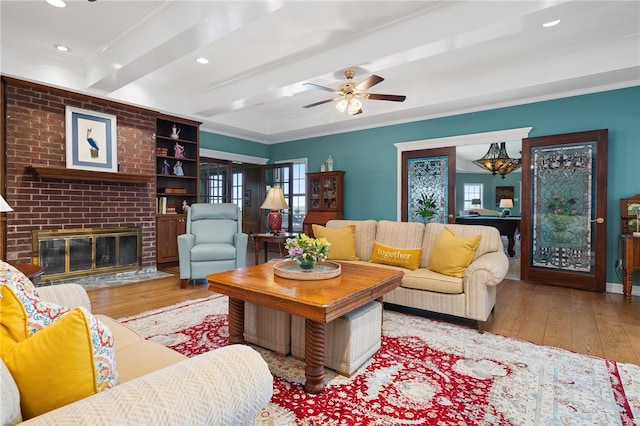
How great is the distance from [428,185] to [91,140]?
5066mm

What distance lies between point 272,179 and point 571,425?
21.8 ft

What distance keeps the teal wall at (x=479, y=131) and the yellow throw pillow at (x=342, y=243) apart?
2296 mm

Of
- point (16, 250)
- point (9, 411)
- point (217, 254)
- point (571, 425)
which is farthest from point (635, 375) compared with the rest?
point (16, 250)

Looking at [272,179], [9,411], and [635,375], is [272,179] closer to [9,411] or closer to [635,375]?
[635,375]

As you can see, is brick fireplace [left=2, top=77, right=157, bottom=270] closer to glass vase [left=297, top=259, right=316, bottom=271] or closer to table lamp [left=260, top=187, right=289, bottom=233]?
table lamp [left=260, top=187, right=289, bottom=233]

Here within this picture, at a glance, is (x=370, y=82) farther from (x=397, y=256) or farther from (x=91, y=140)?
(x=91, y=140)

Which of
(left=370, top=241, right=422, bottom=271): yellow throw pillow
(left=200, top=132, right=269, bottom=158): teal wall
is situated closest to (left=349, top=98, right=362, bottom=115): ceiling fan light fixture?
(left=370, top=241, right=422, bottom=271): yellow throw pillow

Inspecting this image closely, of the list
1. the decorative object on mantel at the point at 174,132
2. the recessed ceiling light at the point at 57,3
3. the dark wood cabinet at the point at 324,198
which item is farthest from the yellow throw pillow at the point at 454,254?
the decorative object on mantel at the point at 174,132

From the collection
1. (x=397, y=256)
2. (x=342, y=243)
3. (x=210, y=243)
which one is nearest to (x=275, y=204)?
(x=210, y=243)

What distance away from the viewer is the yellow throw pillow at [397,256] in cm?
328

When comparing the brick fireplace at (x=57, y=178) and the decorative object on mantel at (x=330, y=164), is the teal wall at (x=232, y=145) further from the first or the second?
the decorative object on mantel at (x=330, y=164)

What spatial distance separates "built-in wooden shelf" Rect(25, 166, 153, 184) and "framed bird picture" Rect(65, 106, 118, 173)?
13 cm

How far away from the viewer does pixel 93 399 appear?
2.40 ft

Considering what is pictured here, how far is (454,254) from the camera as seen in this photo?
2.97m
